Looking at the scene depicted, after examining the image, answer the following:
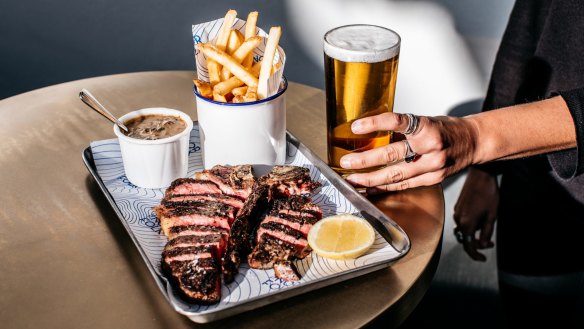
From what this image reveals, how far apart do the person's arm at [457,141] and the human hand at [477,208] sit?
2.16 ft

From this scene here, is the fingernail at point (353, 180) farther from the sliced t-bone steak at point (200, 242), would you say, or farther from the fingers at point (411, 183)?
the sliced t-bone steak at point (200, 242)

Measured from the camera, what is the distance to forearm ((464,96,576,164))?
1723mm

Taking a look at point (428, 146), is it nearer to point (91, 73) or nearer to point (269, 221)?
point (269, 221)

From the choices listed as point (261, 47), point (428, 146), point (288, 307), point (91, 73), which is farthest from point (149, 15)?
point (288, 307)

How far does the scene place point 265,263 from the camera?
1.37 m

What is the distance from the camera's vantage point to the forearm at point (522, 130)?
172 centimetres

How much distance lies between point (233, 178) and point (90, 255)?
1.35 feet

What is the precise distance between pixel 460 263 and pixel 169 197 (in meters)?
2.13

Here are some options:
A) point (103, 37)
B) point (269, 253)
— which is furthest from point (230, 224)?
point (103, 37)

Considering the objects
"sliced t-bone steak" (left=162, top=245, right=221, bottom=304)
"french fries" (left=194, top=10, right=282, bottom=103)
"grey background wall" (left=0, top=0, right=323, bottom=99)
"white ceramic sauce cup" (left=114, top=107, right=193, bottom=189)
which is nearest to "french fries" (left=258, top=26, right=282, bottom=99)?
"french fries" (left=194, top=10, right=282, bottom=103)

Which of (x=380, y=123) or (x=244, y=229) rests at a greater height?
(x=380, y=123)

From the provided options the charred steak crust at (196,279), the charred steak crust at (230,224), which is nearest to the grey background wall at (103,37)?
the charred steak crust at (230,224)

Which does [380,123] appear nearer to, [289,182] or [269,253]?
[289,182]

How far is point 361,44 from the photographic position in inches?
65.0
